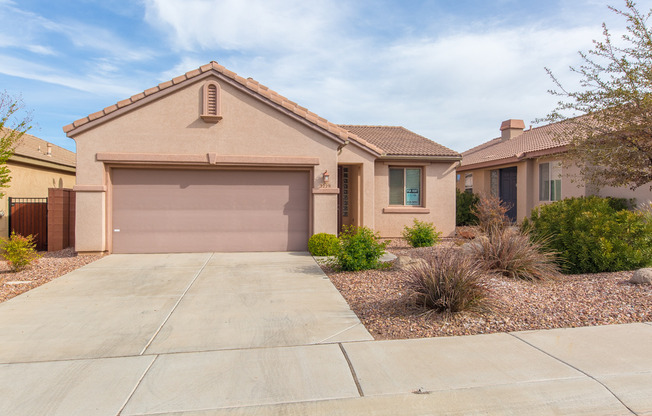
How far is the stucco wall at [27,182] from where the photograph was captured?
539 inches

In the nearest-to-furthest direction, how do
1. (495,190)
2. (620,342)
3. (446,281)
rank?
(620,342) < (446,281) < (495,190)

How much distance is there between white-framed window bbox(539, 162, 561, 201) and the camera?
55.7 ft

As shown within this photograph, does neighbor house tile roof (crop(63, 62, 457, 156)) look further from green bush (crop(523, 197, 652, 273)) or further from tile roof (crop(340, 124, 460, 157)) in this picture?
green bush (crop(523, 197, 652, 273))

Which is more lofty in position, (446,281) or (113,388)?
(446,281)

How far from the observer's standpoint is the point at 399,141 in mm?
17969

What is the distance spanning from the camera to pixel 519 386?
413 centimetres

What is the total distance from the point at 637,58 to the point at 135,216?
1222 cm

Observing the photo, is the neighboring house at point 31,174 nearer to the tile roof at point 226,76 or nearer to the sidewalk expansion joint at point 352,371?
the tile roof at point 226,76

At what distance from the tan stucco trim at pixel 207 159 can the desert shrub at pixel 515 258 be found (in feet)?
18.1

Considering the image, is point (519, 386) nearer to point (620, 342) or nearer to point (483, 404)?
point (483, 404)

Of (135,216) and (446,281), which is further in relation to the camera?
(135,216)

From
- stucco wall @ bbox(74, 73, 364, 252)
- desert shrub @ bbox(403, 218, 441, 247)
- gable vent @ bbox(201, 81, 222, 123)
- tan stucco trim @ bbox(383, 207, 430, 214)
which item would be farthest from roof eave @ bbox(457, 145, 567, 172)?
gable vent @ bbox(201, 81, 222, 123)

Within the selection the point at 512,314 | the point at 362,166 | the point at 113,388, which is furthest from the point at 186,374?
the point at 362,166

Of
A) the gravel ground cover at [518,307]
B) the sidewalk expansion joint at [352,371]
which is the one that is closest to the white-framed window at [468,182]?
the gravel ground cover at [518,307]
